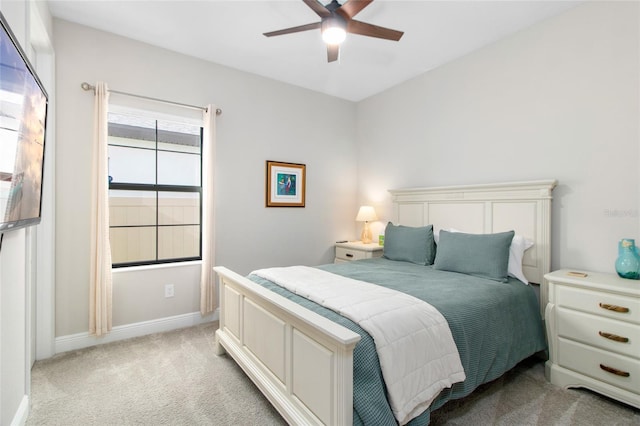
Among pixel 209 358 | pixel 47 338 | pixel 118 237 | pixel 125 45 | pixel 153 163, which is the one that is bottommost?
pixel 209 358

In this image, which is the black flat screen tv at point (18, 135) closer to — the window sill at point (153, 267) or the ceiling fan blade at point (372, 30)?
the window sill at point (153, 267)

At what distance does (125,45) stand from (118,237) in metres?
2.05

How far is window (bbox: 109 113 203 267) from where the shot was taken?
3123mm

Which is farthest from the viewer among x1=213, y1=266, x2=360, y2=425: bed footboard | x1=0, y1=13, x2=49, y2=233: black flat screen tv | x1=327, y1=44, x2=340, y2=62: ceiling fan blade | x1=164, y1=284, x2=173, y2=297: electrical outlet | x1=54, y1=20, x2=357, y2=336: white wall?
x1=164, y1=284, x2=173, y2=297: electrical outlet

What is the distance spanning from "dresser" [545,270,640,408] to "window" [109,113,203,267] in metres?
3.24

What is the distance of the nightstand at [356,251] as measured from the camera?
372 cm

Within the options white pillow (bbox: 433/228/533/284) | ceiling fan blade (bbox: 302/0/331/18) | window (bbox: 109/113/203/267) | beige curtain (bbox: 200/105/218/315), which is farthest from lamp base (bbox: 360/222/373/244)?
ceiling fan blade (bbox: 302/0/331/18)

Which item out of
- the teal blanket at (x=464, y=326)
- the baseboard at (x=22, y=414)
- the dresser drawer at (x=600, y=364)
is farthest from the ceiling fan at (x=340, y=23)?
the baseboard at (x=22, y=414)

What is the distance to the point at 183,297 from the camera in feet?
10.6

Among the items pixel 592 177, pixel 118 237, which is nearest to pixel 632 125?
pixel 592 177

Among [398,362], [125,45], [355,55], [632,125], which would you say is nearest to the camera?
[398,362]

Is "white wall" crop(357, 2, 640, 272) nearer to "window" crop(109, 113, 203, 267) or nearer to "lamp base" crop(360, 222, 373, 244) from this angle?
"lamp base" crop(360, 222, 373, 244)

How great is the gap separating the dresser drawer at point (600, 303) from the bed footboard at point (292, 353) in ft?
5.71

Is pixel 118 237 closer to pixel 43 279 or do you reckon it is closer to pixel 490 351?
pixel 43 279
